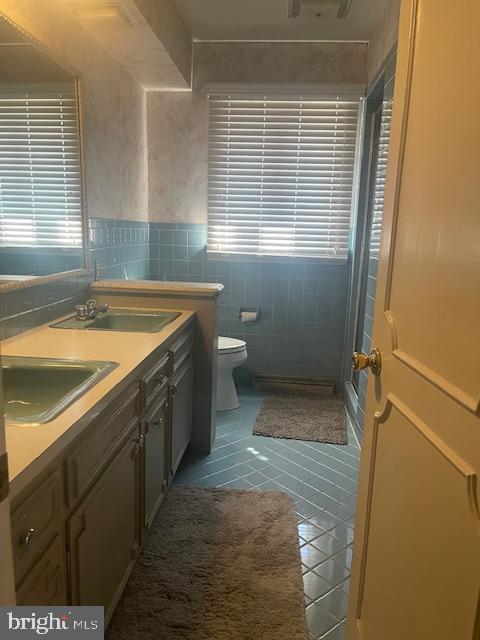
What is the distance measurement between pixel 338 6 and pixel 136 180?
1.74m

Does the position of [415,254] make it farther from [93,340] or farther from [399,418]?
[93,340]

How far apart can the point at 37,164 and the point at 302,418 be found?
93.7 inches

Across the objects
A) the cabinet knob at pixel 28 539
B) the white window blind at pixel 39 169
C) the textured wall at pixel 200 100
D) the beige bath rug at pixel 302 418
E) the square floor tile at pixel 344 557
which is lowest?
the square floor tile at pixel 344 557

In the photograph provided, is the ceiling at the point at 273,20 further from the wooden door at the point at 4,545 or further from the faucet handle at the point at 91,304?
the wooden door at the point at 4,545

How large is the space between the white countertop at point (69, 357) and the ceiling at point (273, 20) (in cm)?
201

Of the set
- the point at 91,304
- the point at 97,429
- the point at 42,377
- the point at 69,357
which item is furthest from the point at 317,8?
the point at 97,429

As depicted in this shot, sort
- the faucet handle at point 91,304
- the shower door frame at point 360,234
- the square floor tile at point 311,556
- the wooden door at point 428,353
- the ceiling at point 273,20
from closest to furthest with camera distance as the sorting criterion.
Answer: the wooden door at point 428,353 < the square floor tile at point 311,556 < the faucet handle at point 91,304 < the ceiling at point 273,20 < the shower door frame at point 360,234

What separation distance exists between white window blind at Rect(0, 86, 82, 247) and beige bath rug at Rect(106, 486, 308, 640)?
55.4 inches

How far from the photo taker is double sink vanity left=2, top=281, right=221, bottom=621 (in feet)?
3.33

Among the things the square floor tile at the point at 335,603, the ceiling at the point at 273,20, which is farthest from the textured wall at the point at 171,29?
the square floor tile at the point at 335,603

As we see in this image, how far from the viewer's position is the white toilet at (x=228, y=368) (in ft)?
11.0

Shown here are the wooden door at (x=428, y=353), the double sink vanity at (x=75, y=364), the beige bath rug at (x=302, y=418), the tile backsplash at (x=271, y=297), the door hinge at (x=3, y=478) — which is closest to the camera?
the door hinge at (x=3, y=478)

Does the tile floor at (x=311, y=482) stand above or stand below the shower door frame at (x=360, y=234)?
below

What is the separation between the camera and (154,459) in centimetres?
192
